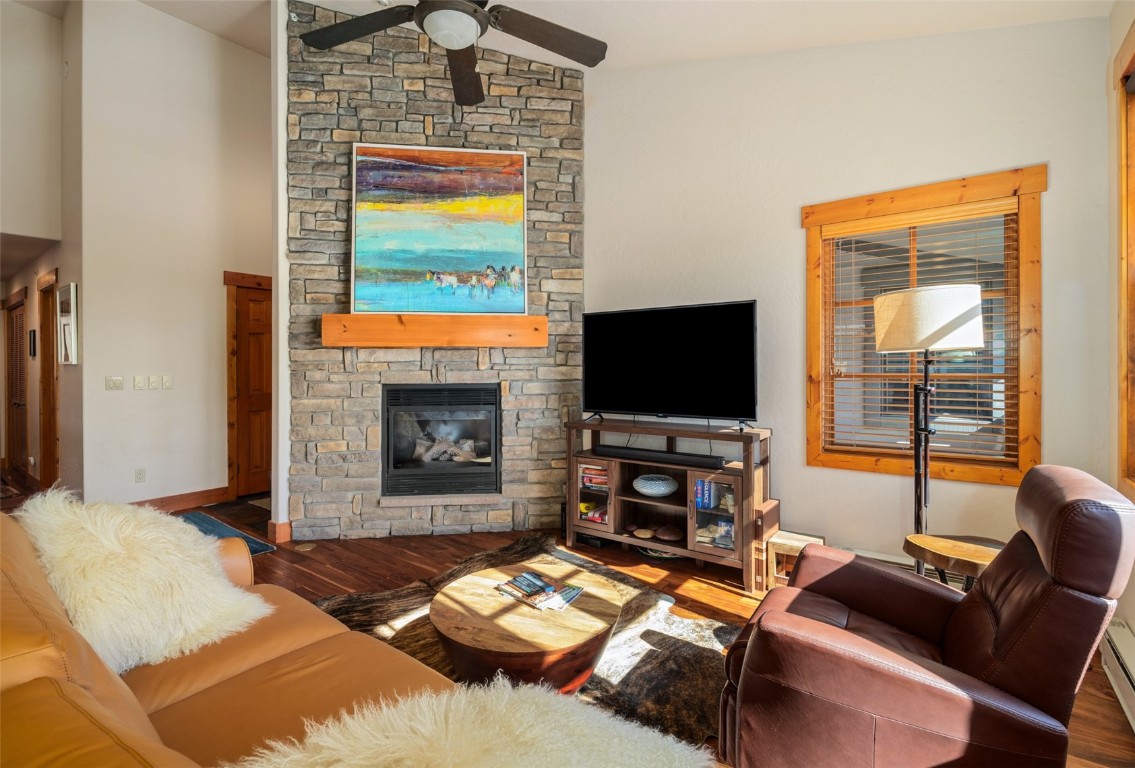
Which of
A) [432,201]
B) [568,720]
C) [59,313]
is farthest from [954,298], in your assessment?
[59,313]

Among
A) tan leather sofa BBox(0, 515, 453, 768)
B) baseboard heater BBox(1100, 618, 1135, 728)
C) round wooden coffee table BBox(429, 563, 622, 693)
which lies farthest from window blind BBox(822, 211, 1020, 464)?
tan leather sofa BBox(0, 515, 453, 768)

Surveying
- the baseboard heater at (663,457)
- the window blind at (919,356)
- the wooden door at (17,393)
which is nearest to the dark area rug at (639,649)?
the baseboard heater at (663,457)

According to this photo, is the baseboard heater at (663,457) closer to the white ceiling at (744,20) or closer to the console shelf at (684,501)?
the console shelf at (684,501)

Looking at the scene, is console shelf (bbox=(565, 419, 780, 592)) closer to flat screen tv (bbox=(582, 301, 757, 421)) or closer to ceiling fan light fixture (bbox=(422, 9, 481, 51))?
flat screen tv (bbox=(582, 301, 757, 421))

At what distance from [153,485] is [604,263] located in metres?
4.11

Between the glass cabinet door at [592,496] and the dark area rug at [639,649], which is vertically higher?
the glass cabinet door at [592,496]

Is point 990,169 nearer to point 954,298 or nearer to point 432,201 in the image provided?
point 954,298

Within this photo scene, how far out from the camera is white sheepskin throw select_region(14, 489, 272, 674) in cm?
134

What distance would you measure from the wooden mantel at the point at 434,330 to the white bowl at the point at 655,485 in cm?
121

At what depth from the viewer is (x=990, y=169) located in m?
2.82

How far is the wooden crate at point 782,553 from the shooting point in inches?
118

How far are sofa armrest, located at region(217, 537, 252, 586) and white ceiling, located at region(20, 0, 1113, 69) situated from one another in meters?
3.29

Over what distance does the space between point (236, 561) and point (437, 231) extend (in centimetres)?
263

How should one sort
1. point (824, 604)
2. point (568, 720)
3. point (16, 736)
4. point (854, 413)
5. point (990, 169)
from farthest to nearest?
1. point (854, 413)
2. point (990, 169)
3. point (824, 604)
4. point (568, 720)
5. point (16, 736)
